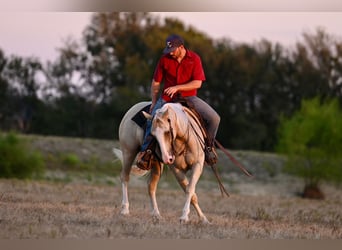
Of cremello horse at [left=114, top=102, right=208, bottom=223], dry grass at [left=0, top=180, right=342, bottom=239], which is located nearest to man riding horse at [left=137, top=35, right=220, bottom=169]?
cremello horse at [left=114, top=102, right=208, bottom=223]

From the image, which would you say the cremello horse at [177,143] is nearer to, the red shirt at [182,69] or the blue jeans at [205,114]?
the blue jeans at [205,114]

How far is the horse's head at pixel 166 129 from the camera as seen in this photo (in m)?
11.7

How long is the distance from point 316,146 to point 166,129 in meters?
19.3

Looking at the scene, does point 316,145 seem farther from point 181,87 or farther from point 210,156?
point 181,87

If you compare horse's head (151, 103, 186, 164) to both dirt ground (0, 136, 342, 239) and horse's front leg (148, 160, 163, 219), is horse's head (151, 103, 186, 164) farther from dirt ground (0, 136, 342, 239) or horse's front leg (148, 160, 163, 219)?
horse's front leg (148, 160, 163, 219)

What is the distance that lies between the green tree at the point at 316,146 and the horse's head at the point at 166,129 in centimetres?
1866

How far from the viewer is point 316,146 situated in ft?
99.5

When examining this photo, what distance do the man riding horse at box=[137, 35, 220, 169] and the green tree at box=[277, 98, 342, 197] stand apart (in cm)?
1779

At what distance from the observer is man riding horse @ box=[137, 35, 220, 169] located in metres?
12.4

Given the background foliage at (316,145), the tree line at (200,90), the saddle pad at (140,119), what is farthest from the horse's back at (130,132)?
the tree line at (200,90)

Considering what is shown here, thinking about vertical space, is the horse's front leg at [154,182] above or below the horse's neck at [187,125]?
below

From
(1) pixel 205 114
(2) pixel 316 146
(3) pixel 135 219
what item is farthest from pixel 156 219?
(2) pixel 316 146

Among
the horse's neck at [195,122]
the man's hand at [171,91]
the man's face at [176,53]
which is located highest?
the man's face at [176,53]

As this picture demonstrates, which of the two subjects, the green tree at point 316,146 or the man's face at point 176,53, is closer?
the man's face at point 176,53
